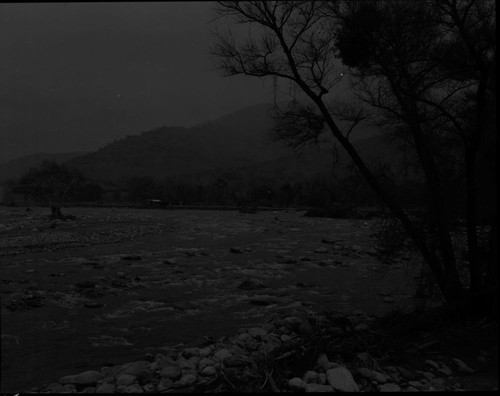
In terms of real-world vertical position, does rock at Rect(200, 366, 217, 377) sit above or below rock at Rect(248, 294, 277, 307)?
above

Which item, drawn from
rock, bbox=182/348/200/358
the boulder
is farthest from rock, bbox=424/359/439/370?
→ the boulder

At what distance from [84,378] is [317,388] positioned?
342 centimetres

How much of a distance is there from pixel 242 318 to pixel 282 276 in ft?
17.5

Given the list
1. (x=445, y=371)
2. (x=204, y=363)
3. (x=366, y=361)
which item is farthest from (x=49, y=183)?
(x=445, y=371)

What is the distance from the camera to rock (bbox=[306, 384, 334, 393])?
576 centimetres

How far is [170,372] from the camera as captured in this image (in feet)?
21.5

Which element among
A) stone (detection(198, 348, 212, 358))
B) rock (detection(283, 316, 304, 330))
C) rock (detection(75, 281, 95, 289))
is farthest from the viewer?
rock (detection(75, 281, 95, 289))

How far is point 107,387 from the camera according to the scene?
20.1ft

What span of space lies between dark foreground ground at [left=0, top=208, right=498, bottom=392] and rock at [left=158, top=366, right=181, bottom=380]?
141 centimetres

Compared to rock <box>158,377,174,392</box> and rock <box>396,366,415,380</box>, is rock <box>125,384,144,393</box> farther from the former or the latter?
rock <box>396,366,415,380</box>

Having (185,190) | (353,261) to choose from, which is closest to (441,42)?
(353,261)

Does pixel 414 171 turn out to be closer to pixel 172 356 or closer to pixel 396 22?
pixel 396 22

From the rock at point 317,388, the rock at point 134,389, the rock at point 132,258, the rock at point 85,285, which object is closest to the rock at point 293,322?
the rock at point 317,388

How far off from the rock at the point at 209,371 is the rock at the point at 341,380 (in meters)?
1.68
